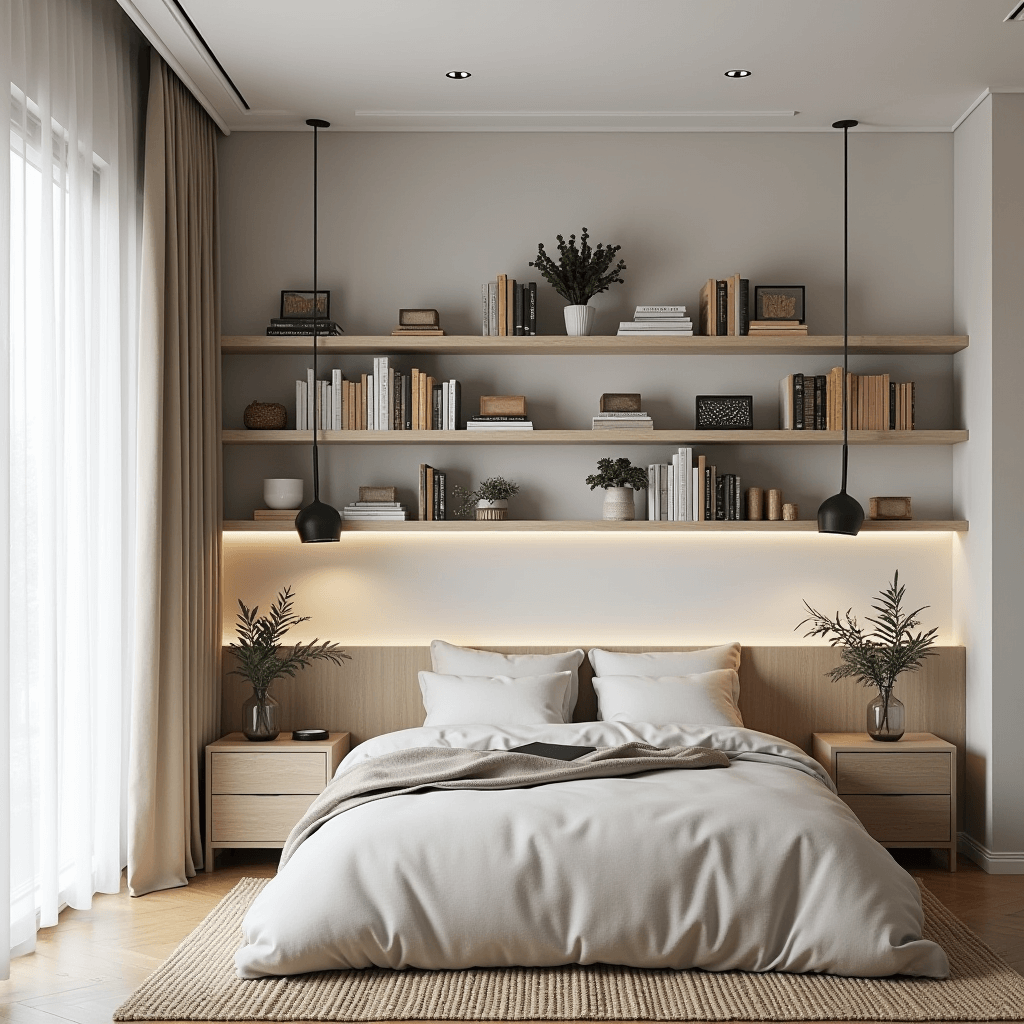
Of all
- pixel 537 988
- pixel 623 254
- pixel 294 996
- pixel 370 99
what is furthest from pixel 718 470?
pixel 294 996

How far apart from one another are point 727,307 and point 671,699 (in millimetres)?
1673

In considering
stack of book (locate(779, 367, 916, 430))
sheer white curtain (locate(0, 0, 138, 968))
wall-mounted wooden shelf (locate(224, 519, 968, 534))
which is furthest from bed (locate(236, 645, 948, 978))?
stack of book (locate(779, 367, 916, 430))

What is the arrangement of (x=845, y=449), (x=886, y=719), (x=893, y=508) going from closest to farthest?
(x=886, y=719) → (x=845, y=449) → (x=893, y=508)

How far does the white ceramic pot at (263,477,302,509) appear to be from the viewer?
15.2ft

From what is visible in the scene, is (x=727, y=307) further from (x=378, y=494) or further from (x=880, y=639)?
(x=378, y=494)

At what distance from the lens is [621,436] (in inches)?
179

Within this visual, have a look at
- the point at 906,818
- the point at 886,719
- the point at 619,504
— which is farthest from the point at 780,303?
the point at 906,818

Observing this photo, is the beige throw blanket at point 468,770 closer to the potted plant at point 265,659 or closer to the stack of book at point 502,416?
the potted plant at point 265,659

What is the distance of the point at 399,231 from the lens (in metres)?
4.81

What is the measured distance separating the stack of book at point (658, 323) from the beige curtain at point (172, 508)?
178 cm

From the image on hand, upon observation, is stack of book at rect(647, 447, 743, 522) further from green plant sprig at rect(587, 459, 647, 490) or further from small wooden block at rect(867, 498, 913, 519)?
small wooden block at rect(867, 498, 913, 519)

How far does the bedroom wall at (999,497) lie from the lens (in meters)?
4.29

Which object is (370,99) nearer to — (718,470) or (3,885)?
(718,470)

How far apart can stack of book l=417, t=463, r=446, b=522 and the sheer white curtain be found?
120 cm
